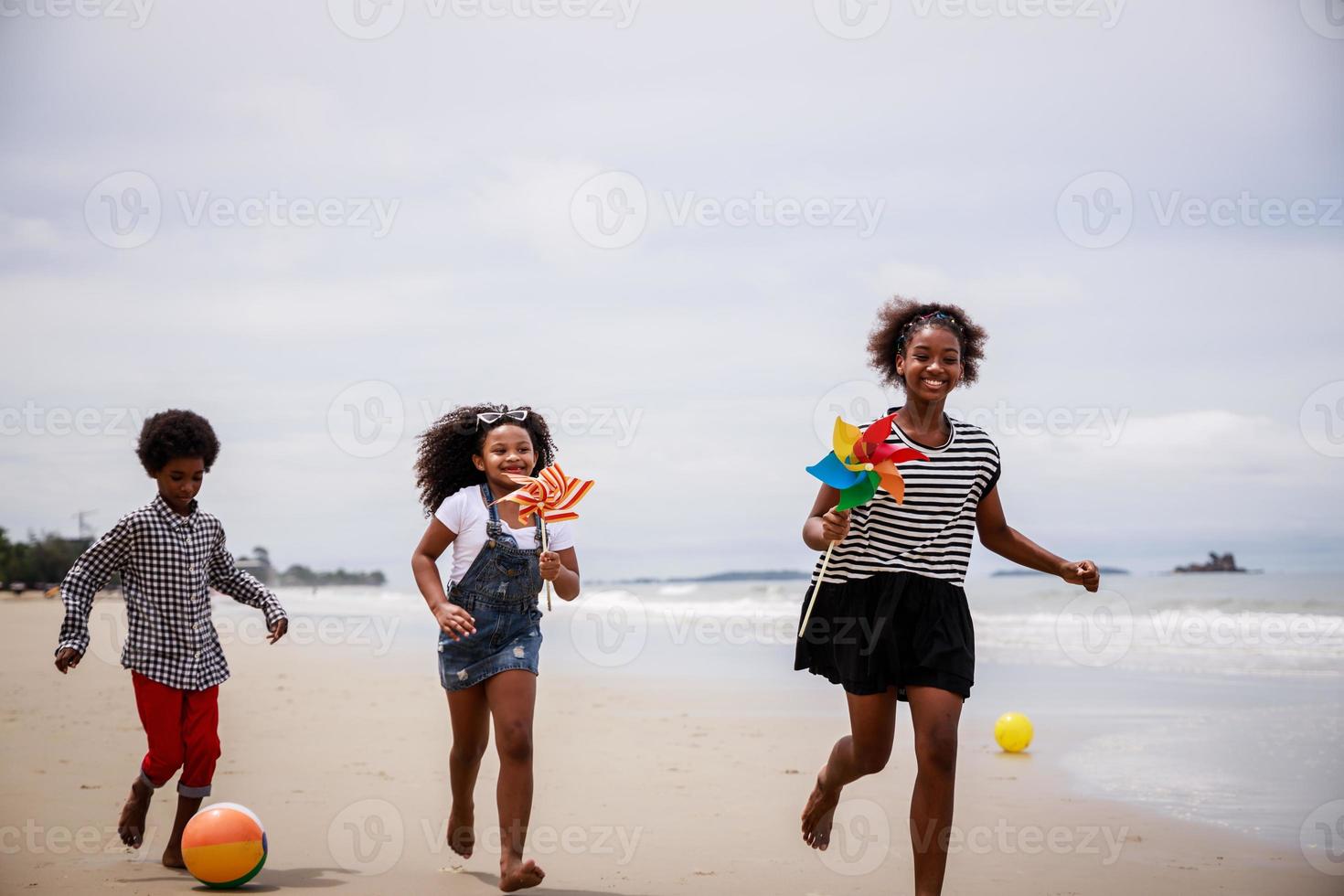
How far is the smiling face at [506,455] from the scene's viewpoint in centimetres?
577

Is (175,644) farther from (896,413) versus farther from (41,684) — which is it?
(41,684)

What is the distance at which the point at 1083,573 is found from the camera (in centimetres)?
507

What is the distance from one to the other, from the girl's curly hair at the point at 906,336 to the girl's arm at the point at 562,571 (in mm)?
1557

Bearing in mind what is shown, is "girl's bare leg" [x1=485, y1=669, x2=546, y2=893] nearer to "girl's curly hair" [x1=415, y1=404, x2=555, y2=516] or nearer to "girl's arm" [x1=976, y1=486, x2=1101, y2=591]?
"girl's curly hair" [x1=415, y1=404, x2=555, y2=516]

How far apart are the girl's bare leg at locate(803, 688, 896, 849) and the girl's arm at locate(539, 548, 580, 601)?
119 centimetres

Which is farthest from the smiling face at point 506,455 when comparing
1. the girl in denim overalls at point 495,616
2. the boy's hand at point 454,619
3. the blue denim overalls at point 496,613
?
the boy's hand at point 454,619

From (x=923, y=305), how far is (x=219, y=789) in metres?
4.81

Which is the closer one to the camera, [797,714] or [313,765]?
[313,765]

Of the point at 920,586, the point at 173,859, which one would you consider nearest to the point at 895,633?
the point at 920,586

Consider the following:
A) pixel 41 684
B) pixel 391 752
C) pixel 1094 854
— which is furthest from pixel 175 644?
pixel 41 684

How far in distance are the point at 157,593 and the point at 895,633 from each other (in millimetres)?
3066

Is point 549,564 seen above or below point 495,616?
above

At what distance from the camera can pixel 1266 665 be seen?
45.8ft

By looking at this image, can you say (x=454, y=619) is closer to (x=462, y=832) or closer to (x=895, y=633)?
(x=462, y=832)
